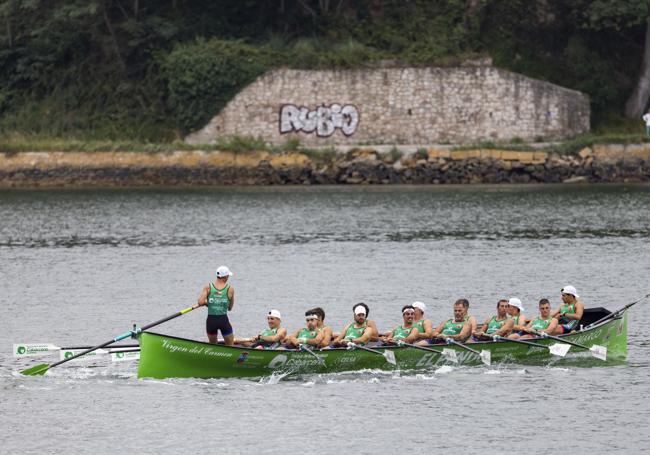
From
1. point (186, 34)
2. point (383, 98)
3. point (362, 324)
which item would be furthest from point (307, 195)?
point (362, 324)

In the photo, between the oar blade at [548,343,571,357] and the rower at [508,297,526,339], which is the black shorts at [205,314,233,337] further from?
the oar blade at [548,343,571,357]

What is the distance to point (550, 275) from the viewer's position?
5162cm

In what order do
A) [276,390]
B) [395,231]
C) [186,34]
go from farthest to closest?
1. [186,34]
2. [395,231]
3. [276,390]

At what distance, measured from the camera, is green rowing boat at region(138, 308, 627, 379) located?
32.7 m

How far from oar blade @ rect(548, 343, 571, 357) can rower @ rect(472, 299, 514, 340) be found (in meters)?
1.18

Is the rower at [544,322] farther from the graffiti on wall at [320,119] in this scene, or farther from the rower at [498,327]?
the graffiti on wall at [320,119]

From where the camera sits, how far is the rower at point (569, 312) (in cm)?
3731

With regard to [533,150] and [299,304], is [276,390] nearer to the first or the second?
[299,304]

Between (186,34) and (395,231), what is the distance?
2368 centimetres

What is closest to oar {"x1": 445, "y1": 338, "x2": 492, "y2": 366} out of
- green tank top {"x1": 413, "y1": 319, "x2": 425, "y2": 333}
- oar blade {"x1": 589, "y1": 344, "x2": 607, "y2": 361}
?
green tank top {"x1": 413, "y1": 319, "x2": 425, "y2": 333}

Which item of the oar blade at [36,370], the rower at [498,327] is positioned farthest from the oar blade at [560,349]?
the oar blade at [36,370]

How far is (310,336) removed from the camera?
34.3 metres

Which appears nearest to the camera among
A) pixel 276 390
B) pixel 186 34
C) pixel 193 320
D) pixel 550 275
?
pixel 276 390

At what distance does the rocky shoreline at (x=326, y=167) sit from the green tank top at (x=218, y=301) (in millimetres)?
44642
